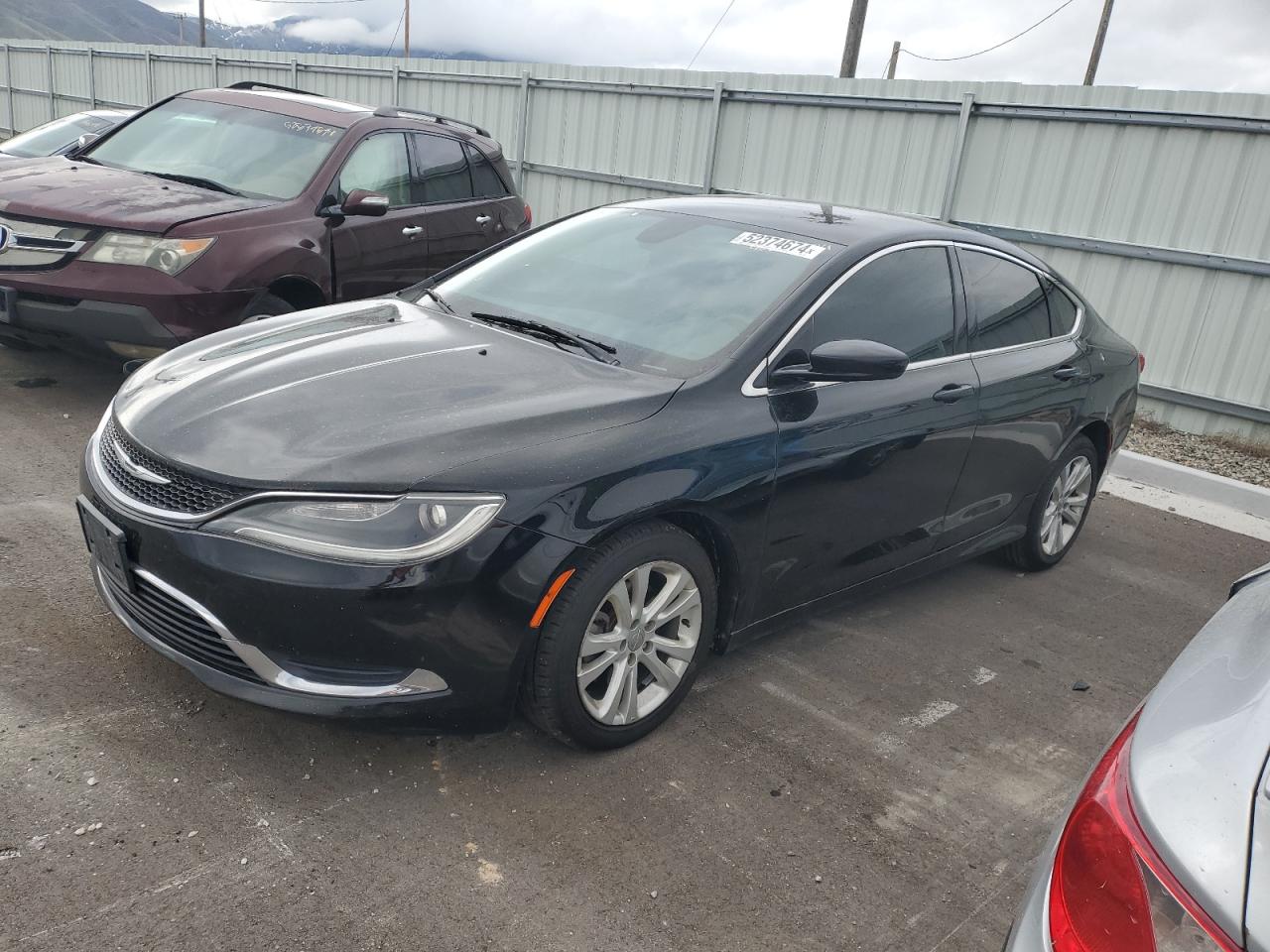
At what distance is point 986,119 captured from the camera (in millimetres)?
9055

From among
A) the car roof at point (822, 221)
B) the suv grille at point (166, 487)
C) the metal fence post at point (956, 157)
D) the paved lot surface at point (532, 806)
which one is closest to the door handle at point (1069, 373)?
the car roof at point (822, 221)

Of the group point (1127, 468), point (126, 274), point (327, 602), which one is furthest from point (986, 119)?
point (327, 602)

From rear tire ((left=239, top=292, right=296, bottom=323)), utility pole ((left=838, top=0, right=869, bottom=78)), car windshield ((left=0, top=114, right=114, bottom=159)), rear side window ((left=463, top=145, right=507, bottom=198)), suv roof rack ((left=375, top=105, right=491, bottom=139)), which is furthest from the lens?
utility pole ((left=838, top=0, right=869, bottom=78))

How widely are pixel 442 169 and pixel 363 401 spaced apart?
475 cm

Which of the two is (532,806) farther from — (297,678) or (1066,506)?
(1066,506)

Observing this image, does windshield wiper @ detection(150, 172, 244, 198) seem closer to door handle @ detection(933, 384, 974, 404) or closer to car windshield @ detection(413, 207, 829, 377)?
car windshield @ detection(413, 207, 829, 377)

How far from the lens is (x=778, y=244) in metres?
3.91

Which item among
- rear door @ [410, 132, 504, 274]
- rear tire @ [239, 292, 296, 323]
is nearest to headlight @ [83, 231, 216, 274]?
rear tire @ [239, 292, 296, 323]

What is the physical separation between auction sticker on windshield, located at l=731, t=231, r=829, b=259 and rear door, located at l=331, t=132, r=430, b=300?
10.2 ft

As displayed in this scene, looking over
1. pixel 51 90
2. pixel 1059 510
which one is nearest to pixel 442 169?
pixel 1059 510

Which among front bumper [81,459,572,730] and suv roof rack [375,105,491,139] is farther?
suv roof rack [375,105,491,139]

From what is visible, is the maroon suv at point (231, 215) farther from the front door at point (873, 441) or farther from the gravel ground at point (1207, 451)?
the gravel ground at point (1207, 451)

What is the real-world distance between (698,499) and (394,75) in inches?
533

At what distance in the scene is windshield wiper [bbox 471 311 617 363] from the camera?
352 cm
